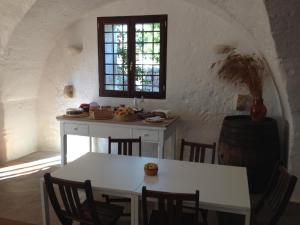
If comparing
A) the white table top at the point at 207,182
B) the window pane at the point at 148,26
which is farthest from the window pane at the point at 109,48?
the white table top at the point at 207,182

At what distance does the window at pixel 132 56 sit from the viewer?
4609 millimetres

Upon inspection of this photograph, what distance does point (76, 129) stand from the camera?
14.3ft

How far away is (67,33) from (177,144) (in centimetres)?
237

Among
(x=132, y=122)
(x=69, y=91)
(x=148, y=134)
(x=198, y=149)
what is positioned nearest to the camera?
(x=198, y=149)

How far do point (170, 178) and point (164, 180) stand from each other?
7 centimetres

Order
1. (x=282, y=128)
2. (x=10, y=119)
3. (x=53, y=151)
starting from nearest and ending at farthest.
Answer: (x=282, y=128) → (x=10, y=119) → (x=53, y=151)

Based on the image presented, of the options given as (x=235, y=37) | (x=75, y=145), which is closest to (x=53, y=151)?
(x=75, y=145)

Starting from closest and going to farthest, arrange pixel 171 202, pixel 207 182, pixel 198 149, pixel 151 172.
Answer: pixel 171 202
pixel 207 182
pixel 151 172
pixel 198 149

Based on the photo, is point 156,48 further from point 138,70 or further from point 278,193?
point 278,193

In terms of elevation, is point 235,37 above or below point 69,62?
above

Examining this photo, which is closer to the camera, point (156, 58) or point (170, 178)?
point (170, 178)

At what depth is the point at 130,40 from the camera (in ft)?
15.5

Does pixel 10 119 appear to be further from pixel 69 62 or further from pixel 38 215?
pixel 38 215

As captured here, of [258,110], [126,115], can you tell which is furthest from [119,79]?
[258,110]
